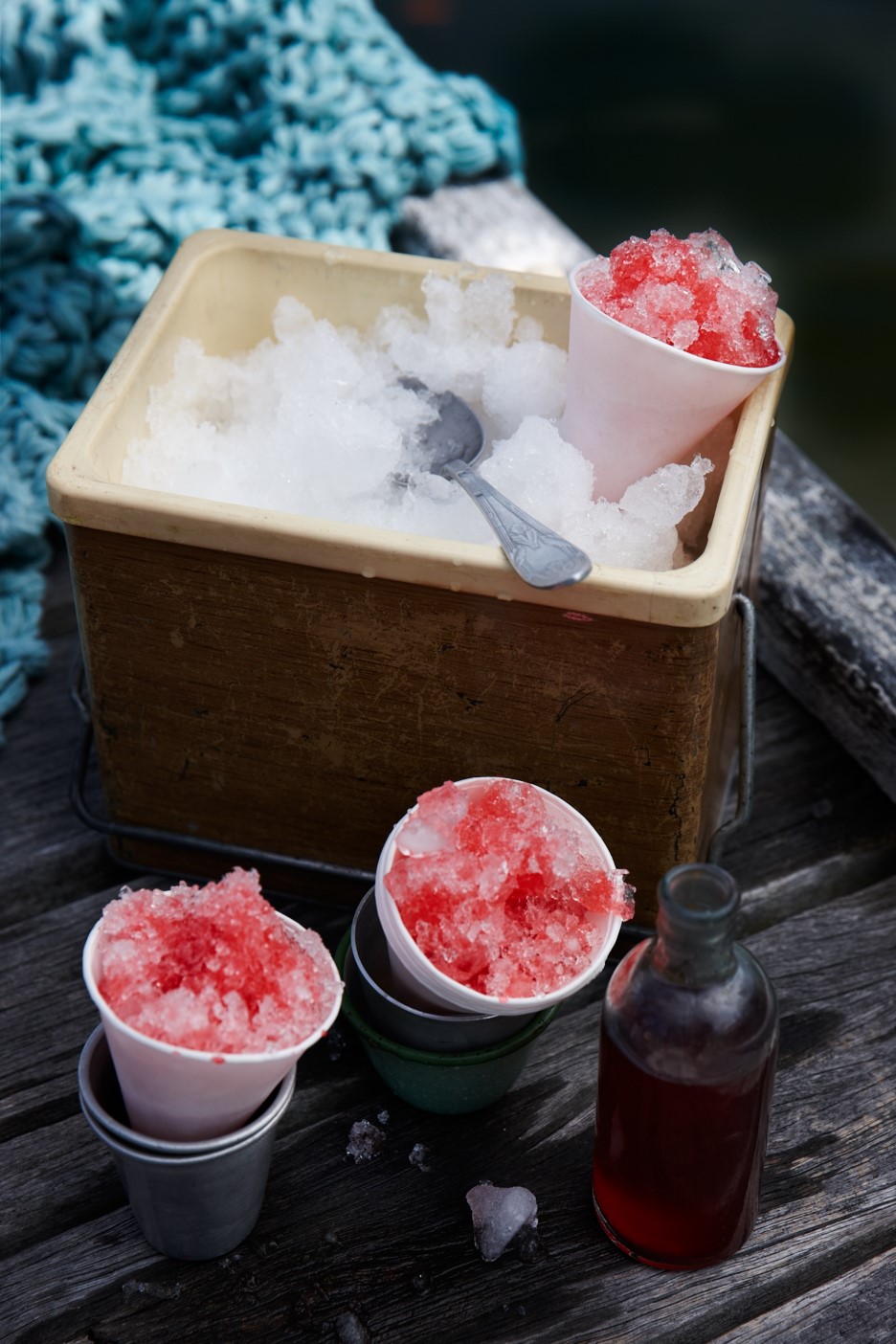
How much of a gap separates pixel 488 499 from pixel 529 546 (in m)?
0.10

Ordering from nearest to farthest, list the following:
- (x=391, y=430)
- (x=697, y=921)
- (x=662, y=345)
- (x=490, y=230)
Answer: (x=697, y=921) < (x=662, y=345) < (x=391, y=430) < (x=490, y=230)

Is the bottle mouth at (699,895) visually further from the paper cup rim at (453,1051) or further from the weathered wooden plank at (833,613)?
the weathered wooden plank at (833,613)

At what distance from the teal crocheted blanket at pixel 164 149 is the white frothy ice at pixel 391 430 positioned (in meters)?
0.52

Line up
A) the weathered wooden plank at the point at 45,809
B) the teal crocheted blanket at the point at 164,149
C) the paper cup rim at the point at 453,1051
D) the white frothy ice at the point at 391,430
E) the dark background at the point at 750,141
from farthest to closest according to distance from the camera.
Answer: the dark background at the point at 750,141 → the teal crocheted blanket at the point at 164,149 → the weathered wooden plank at the point at 45,809 → the white frothy ice at the point at 391,430 → the paper cup rim at the point at 453,1051

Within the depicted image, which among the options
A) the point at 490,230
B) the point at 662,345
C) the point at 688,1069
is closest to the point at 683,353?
the point at 662,345

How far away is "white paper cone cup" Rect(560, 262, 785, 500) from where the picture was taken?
116cm

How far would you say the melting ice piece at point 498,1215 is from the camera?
1.12 metres

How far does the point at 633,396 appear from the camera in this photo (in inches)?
47.3

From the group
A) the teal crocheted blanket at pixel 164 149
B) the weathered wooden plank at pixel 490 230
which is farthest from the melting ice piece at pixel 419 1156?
the weathered wooden plank at pixel 490 230

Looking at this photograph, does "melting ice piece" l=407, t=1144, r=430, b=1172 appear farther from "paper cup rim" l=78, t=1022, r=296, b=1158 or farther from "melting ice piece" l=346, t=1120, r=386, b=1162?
"paper cup rim" l=78, t=1022, r=296, b=1158

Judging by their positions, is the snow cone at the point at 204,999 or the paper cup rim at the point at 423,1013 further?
the paper cup rim at the point at 423,1013

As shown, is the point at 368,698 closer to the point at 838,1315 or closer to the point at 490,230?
the point at 838,1315

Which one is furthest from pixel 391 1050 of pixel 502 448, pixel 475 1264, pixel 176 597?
pixel 502 448

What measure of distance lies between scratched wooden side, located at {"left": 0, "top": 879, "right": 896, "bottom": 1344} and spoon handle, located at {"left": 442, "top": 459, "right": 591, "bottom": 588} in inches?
18.6
